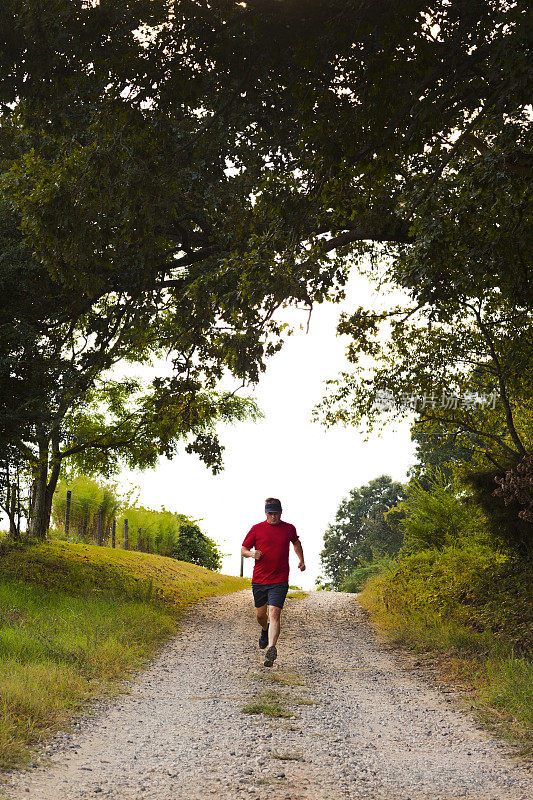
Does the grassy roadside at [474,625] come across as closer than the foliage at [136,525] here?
Yes

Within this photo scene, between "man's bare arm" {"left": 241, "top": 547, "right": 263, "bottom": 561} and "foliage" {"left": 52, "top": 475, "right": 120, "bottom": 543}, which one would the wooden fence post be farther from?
"man's bare arm" {"left": 241, "top": 547, "right": 263, "bottom": 561}

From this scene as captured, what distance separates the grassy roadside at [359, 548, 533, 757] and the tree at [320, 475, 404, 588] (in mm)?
31432

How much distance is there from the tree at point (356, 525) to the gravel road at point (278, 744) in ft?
125

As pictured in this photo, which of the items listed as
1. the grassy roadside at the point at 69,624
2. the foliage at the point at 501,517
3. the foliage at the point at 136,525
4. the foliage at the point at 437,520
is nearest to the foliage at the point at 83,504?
the foliage at the point at 136,525

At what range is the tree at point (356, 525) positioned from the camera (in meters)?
46.0

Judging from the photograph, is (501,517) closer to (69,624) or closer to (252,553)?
(252,553)

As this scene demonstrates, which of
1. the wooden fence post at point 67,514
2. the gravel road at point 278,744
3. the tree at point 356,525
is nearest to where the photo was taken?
the gravel road at point 278,744

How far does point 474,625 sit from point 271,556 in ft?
12.0

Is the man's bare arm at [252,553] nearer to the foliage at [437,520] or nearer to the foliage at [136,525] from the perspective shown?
the foliage at [437,520]

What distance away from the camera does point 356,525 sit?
48.4 metres

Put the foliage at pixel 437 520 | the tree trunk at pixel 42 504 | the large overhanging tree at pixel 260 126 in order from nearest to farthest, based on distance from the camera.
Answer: the large overhanging tree at pixel 260 126, the foliage at pixel 437 520, the tree trunk at pixel 42 504

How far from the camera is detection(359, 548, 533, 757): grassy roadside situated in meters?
5.96

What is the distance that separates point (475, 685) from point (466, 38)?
704 centimetres

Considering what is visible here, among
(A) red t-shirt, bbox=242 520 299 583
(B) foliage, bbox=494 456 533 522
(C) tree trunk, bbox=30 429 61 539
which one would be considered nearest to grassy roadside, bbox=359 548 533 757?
(B) foliage, bbox=494 456 533 522
